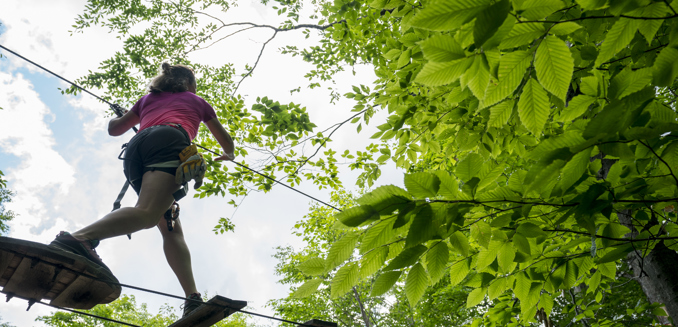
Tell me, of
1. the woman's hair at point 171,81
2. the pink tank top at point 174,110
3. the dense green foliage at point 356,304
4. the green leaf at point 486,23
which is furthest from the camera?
the dense green foliage at point 356,304

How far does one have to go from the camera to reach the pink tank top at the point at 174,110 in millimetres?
2447

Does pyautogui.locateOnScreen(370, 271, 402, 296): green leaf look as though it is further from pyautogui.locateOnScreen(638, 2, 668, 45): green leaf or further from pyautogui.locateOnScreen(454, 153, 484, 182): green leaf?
pyautogui.locateOnScreen(638, 2, 668, 45): green leaf

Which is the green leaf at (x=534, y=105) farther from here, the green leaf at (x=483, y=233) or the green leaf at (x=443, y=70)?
the green leaf at (x=483, y=233)

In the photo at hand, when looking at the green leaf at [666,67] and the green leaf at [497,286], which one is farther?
the green leaf at [497,286]

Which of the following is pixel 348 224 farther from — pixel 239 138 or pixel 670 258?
pixel 239 138

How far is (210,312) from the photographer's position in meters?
2.04

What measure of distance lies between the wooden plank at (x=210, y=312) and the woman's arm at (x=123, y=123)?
1.45 metres

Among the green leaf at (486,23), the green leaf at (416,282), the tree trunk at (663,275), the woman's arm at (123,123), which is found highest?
the woman's arm at (123,123)

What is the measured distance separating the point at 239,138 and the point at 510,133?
378cm

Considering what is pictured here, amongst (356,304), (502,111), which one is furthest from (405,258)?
(356,304)

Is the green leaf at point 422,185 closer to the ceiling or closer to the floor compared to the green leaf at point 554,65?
closer to the floor

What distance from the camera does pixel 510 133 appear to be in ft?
8.66

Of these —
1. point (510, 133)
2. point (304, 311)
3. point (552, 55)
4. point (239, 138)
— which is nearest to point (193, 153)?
point (552, 55)

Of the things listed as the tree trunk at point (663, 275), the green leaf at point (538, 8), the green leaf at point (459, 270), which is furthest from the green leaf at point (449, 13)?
the tree trunk at point (663, 275)
